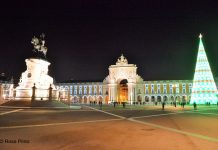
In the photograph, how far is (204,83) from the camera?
145 ft

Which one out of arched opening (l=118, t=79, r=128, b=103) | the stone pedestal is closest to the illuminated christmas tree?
the stone pedestal

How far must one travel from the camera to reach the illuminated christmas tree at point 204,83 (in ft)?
144

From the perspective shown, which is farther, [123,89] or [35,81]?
[123,89]

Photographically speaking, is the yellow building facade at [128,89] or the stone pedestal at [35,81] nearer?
the stone pedestal at [35,81]

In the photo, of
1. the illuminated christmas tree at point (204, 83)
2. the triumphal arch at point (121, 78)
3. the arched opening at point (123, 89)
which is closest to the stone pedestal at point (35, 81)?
the illuminated christmas tree at point (204, 83)

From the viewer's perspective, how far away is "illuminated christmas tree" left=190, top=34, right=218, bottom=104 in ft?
144

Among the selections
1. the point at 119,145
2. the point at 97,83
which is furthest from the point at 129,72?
the point at 119,145

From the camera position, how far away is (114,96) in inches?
3447

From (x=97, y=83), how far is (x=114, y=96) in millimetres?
15916

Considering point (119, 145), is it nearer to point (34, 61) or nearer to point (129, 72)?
point (34, 61)

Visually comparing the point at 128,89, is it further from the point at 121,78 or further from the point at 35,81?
the point at 35,81

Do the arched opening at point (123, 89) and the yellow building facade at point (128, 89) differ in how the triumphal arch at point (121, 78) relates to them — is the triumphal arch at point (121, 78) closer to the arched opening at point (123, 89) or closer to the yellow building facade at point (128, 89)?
the yellow building facade at point (128, 89)

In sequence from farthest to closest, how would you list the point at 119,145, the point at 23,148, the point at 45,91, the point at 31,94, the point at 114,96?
the point at 114,96 → the point at 45,91 → the point at 31,94 → the point at 119,145 → the point at 23,148

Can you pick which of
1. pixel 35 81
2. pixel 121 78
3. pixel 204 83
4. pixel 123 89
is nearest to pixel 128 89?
pixel 121 78
